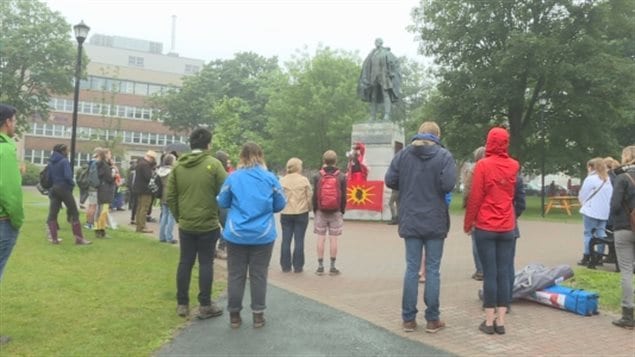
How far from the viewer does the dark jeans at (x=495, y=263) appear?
5.64 m

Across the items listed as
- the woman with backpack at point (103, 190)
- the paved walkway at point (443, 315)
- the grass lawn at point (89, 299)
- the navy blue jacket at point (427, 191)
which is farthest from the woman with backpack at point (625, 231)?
the woman with backpack at point (103, 190)

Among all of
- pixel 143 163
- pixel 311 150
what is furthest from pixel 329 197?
pixel 311 150

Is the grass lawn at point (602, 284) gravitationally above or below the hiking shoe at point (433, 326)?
above

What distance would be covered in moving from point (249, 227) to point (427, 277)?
1.81 meters

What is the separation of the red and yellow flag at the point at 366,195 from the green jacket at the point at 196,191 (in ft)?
38.2

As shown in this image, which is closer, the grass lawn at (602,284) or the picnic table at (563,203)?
the grass lawn at (602,284)

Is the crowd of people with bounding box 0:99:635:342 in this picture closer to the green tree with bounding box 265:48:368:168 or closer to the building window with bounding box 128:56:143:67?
the green tree with bounding box 265:48:368:168

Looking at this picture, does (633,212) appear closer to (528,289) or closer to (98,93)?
(528,289)

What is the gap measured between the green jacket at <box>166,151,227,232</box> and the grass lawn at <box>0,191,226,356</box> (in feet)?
3.32

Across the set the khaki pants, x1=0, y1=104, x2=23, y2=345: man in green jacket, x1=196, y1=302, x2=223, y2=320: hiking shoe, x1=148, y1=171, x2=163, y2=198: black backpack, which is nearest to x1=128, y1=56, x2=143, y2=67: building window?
the khaki pants

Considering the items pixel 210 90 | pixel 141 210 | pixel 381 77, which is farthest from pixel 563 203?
pixel 210 90

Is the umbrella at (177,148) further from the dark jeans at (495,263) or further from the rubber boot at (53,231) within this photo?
the dark jeans at (495,263)

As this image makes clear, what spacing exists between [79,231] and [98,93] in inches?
2708

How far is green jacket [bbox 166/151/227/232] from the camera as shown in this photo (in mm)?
5953
